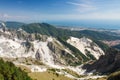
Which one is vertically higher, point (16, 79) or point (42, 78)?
point (16, 79)

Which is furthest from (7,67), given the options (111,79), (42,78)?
(42,78)

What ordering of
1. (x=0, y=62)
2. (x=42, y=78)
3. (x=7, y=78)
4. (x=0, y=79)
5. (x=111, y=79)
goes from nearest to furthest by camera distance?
(x=0, y=79) < (x=7, y=78) < (x=0, y=62) < (x=111, y=79) < (x=42, y=78)

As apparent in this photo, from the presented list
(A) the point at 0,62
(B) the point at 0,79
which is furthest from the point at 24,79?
(B) the point at 0,79

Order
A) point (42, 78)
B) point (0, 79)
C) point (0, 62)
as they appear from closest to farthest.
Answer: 1. point (0, 79)
2. point (0, 62)
3. point (42, 78)

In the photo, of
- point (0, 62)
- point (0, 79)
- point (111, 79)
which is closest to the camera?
point (0, 79)

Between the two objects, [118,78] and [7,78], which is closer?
[7,78]

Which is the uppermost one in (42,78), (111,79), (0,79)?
(0,79)

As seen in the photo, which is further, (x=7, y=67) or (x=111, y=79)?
(x=111, y=79)

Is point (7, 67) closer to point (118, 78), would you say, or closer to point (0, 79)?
point (0, 79)

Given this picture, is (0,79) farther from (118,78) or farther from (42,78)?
(42,78)
